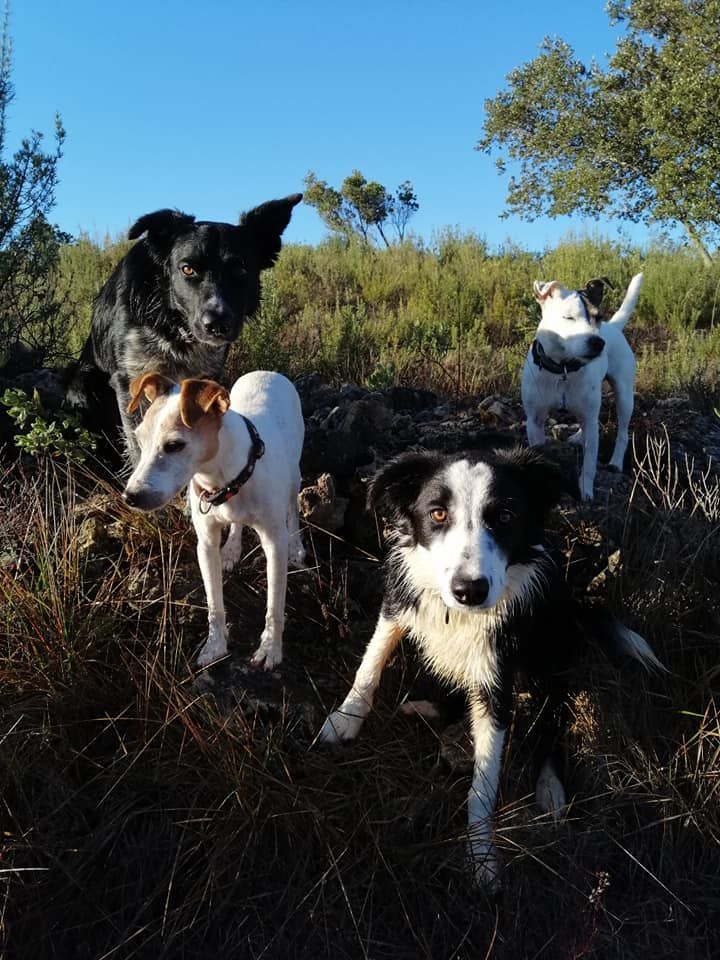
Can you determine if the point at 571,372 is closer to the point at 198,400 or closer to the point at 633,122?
Result: the point at 198,400

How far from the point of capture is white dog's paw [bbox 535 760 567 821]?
8.69 feet

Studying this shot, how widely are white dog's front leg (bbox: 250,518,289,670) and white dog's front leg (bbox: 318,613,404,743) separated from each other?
35 centimetres

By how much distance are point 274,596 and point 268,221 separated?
2.55 m

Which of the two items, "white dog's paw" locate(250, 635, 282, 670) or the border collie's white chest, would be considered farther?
"white dog's paw" locate(250, 635, 282, 670)

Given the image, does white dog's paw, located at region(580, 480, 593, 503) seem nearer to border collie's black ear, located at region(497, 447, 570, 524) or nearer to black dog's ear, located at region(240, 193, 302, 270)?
border collie's black ear, located at region(497, 447, 570, 524)

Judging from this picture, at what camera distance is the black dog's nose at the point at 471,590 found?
2.14 meters

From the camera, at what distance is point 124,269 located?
14.4ft

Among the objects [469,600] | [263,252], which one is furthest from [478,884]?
[263,252]

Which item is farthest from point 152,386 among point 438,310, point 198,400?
point 438,310

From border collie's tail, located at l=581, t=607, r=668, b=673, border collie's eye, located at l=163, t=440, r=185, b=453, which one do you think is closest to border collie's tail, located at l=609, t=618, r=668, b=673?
border collie's tail, located at l=581, t=607, r=668, b=673

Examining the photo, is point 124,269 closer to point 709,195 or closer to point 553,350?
point 553,350

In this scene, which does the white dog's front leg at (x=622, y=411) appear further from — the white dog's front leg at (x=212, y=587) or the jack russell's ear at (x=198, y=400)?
the jack russell's ear at (x=198, y=400)

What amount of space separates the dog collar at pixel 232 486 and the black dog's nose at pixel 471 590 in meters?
0.94

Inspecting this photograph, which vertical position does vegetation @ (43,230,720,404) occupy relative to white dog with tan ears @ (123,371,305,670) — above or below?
above
